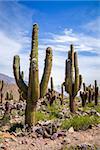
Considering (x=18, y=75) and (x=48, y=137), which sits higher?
(x=18, y=75)

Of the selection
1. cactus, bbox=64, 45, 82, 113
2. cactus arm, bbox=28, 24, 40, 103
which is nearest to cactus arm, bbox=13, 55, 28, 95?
cactus arm, bbox=28, 24, 40, 103

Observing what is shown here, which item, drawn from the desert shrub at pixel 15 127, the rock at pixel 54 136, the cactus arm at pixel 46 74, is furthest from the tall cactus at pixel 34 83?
the rock at pixel 54 136

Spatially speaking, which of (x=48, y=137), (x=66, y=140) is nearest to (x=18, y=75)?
(x=48, y=137)

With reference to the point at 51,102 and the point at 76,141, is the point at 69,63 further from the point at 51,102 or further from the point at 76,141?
the point at 76,141

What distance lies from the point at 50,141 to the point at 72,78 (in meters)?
8.83

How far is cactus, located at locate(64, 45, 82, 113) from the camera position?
22.0 metres

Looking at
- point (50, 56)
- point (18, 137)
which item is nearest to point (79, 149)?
point (18, 137)

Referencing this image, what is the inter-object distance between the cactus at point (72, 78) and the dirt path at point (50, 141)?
25.6 ft

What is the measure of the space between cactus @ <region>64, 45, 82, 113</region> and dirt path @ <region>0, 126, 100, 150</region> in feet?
25.6

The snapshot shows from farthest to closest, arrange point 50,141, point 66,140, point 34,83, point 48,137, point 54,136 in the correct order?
point 34,83, point 48,137, point 54,136, point 50,141, point 66,140

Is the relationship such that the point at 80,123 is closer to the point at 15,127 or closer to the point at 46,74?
the point at 46,74

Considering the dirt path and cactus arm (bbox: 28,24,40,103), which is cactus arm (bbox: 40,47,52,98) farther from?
the dirt path

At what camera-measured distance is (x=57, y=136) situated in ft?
46.0

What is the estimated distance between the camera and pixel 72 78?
72.2 feet
